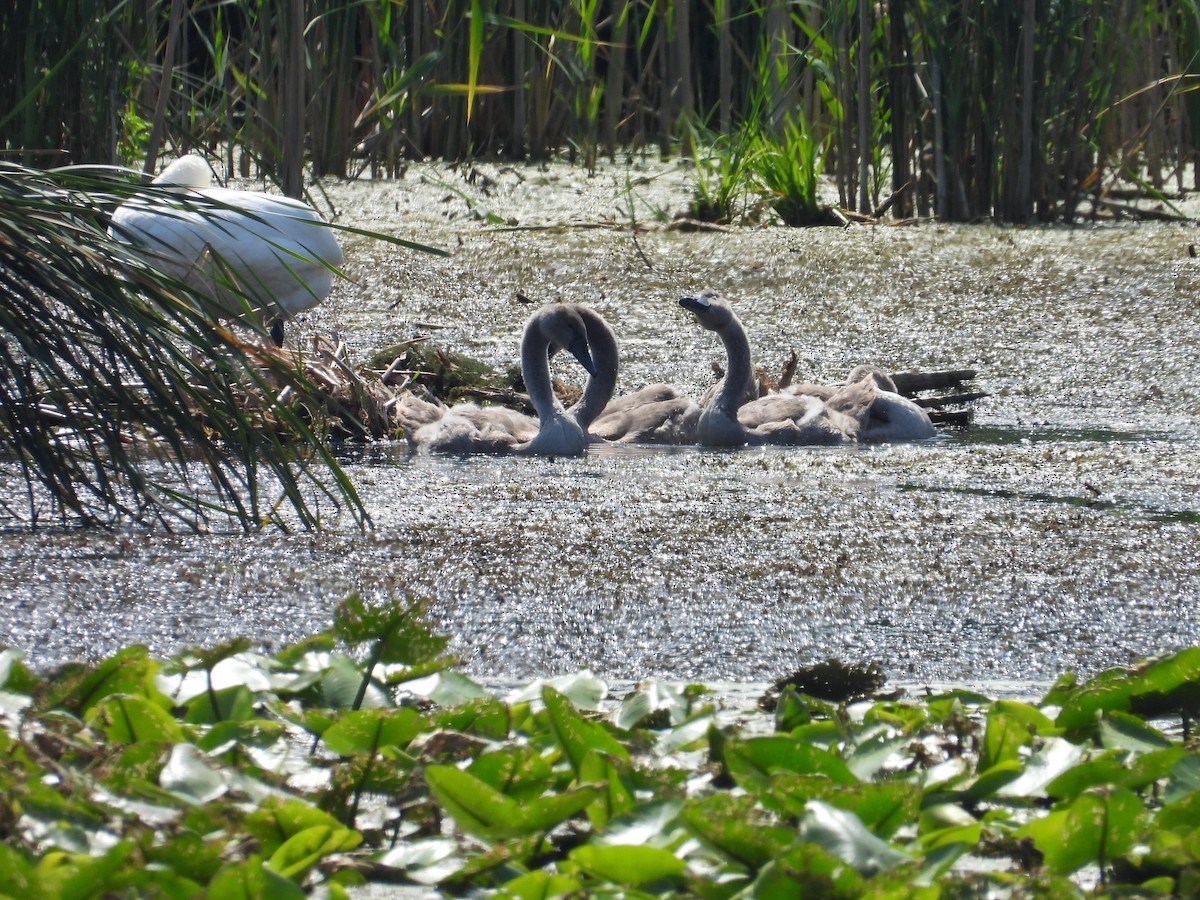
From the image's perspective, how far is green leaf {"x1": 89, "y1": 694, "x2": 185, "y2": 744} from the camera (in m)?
2.24

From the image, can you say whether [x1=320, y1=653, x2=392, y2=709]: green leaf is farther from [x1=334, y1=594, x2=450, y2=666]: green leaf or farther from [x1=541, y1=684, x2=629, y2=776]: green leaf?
[x1=541, y1=684, x2=629, y2=776]: green leaf

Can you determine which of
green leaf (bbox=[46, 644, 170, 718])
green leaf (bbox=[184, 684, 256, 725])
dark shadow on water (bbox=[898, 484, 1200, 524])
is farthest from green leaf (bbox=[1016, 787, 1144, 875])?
dark shadow on water (bbox=[898, 484, 1200, 524])

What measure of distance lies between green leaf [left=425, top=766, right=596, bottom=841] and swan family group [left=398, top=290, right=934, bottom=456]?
3.85 metres

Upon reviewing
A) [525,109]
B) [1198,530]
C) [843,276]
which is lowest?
[1198,530]

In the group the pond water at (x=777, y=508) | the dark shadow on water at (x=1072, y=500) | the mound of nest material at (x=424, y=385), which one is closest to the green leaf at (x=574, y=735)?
the pond water at (x=777, y=508)

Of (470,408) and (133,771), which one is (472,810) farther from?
(470,408)

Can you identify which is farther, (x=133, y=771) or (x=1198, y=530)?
(x=1198, y=530)

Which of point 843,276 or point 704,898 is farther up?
point 843,276

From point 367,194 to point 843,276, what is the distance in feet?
11.0

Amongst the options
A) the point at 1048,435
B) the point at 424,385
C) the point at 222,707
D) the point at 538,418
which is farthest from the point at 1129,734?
the point at 424,385

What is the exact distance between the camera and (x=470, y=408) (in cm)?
636

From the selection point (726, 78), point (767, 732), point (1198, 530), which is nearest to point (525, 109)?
point (726, 78)

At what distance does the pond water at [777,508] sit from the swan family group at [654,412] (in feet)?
0.60

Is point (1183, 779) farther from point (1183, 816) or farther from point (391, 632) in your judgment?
point (391, 632)
